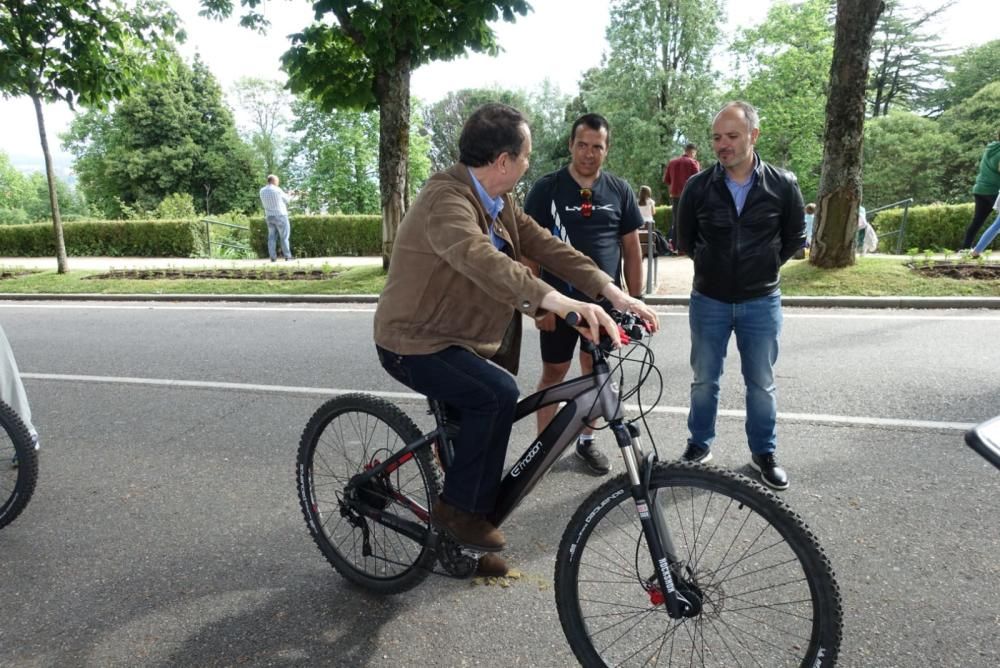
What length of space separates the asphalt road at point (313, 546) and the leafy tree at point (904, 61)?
168 ft

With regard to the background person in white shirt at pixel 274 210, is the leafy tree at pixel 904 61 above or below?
above

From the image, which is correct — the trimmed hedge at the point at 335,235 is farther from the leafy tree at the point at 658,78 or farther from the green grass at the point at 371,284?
the leafy tree at the point at 658,78

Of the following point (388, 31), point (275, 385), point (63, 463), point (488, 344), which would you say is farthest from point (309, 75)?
point (488, 344)

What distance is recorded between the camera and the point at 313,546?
330 cm

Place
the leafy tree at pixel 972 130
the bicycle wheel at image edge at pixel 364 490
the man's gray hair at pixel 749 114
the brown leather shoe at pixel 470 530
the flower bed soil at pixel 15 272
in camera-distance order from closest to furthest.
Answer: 1. the brown leather shoe at pixel 470 530
2. the bicycle wheel at image edge at pixel 364 490
3. the man's gray hair at pixel 749 114
4. the flower bed soil at pixel 15 272
5. the leafy tree at pixel 972 130

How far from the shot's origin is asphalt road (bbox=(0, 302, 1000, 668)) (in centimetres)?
253

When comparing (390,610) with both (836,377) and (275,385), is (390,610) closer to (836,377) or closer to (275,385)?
(275,385)

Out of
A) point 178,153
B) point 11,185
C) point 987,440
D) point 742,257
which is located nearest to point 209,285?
point 742,257

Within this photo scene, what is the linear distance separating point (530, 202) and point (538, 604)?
96.1 inches

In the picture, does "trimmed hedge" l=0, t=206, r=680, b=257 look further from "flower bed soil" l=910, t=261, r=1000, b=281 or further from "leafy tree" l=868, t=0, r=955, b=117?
"leafy tree" l=868, t=0, r=955, b=117

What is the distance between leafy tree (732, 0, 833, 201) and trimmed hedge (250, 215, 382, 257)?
1039 inches

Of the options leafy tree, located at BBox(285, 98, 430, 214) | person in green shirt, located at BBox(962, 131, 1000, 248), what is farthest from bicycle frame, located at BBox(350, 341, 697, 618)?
leafy tree, located at BBox(285, 98, 430, 214)

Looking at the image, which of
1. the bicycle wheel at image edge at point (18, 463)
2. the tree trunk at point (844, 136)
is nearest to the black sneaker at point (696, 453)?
the bicycle wheel at image edge at point (18, 463)

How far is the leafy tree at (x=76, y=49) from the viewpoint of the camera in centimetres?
1191
